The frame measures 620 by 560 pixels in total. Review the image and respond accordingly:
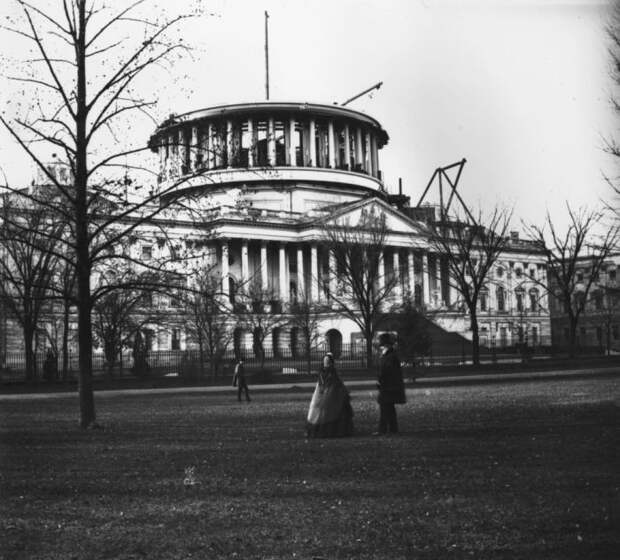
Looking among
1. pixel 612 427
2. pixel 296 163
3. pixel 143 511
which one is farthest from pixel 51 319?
pixel 296 163

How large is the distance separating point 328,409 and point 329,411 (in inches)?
1.8

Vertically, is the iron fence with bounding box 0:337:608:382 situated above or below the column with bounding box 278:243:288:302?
below

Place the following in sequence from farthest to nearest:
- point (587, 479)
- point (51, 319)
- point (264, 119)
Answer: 1. point (264, 119)
2. point (51, 319)
3. point (587, 479)

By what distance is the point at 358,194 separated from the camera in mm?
94750

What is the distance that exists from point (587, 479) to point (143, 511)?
5.54 m

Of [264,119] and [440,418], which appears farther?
[264,119]

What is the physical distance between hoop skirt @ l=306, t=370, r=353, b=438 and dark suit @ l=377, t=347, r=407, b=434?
723mm

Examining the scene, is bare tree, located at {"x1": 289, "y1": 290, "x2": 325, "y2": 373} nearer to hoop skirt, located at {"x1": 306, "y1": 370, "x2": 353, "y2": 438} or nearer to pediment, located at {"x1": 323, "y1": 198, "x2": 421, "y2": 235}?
pediment, located at {"x1": 323, "y1": 198, "x2": 421, "y2": 235}

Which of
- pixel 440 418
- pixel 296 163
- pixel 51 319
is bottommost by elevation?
pixel 440 418

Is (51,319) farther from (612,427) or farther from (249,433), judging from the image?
(612,427)

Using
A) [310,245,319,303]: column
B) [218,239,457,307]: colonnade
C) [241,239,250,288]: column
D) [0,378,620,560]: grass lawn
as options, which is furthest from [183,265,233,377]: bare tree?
[310,245,319,303]: column

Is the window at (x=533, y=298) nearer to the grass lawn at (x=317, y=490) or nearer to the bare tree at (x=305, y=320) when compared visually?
the bare tree at (x=305, y=320)

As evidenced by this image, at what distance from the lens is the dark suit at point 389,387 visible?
17.3 metres

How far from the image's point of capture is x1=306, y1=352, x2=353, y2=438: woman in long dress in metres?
17.2
